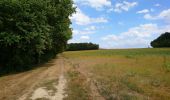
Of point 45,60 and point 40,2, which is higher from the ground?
point 40,2

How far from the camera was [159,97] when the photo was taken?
42.5ft

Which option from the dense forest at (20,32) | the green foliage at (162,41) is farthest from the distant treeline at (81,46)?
the dense forest at (20,32)

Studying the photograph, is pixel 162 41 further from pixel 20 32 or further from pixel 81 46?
pixel 20 32

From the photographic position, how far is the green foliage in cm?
11422

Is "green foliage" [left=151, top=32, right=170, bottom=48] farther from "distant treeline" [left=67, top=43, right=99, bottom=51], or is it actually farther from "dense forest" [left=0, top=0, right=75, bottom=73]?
"dense forest" [left=0, top=0, right=75, bottom=73]

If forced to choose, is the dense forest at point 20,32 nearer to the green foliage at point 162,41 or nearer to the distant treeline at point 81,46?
the green foliage at point 162,41

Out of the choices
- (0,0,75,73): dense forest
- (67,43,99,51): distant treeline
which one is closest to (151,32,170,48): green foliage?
(67,43,99,51): distant treeline

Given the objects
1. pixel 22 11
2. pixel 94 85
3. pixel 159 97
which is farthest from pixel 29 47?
pixel 159 97

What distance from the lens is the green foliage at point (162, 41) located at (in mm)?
114225

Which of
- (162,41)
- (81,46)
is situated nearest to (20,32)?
(162,41)

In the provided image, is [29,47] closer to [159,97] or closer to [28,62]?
[28,62]

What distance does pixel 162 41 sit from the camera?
118m

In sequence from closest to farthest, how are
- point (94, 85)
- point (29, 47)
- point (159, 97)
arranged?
point (159, 97) < point (94, 85) < point (29, 47)

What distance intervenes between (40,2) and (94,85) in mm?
15951
